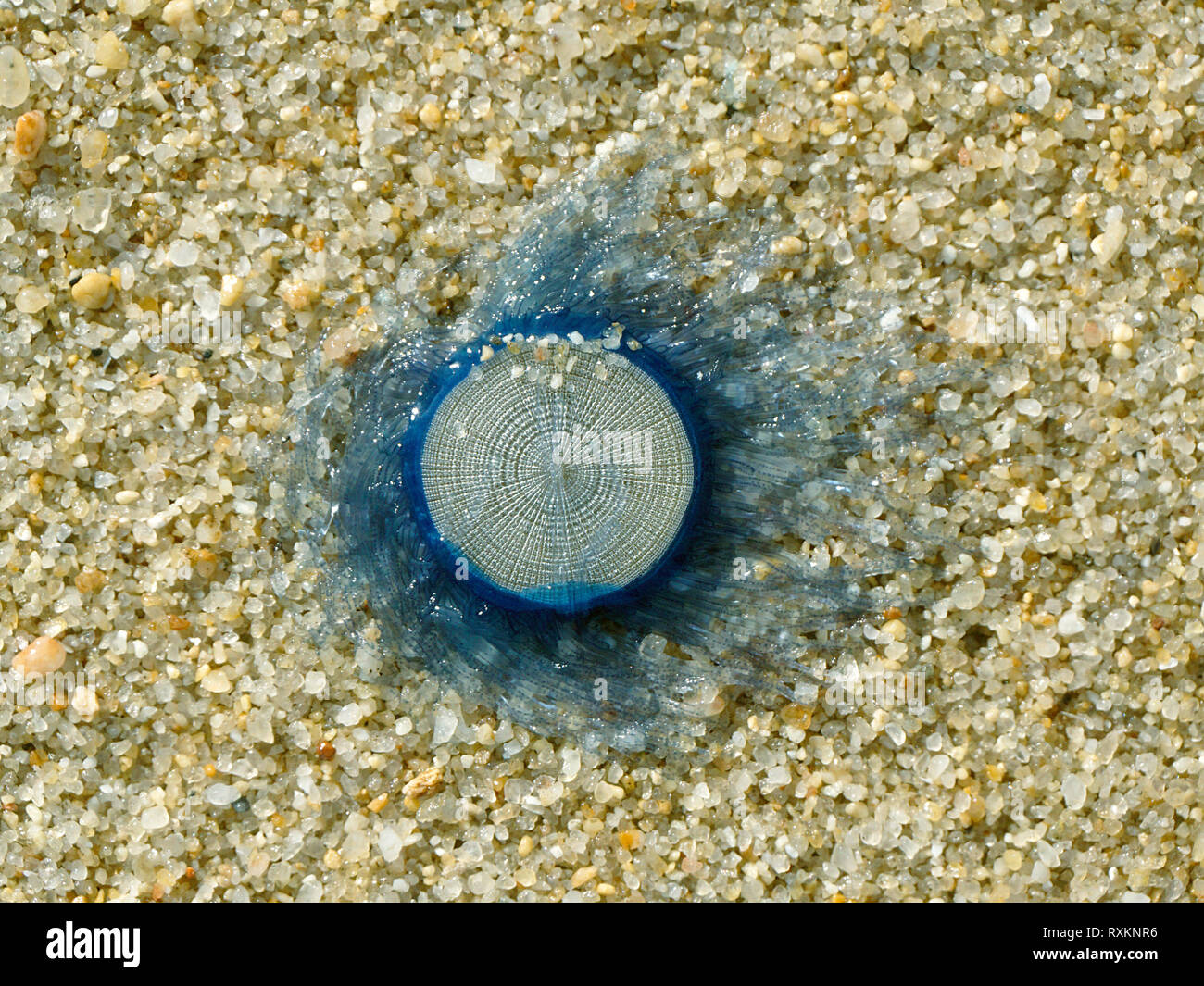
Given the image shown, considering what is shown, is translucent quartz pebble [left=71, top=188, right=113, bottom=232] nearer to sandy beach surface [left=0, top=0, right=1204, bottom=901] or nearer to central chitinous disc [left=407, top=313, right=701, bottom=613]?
sandy beach surface [left=0, top=0, right=1204, bottom=901]

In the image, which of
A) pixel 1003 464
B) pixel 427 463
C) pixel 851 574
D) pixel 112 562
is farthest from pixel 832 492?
pixel 112 562

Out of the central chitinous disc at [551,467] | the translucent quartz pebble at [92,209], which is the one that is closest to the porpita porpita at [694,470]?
the central chitinous disc at [551,467]

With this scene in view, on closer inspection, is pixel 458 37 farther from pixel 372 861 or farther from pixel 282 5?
pixel 372 861

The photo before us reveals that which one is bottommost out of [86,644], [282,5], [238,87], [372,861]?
[372,861]

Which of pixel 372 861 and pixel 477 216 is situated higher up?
pixel 477 216

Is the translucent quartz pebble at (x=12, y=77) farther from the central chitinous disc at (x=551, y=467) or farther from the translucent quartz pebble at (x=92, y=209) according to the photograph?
the central chitinous disc at (x=551, y=467)

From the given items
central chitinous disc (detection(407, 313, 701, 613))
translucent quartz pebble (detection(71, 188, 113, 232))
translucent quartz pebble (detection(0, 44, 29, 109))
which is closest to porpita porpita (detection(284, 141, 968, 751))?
central chitinous disc (detection(407, 313, 701, 613))
